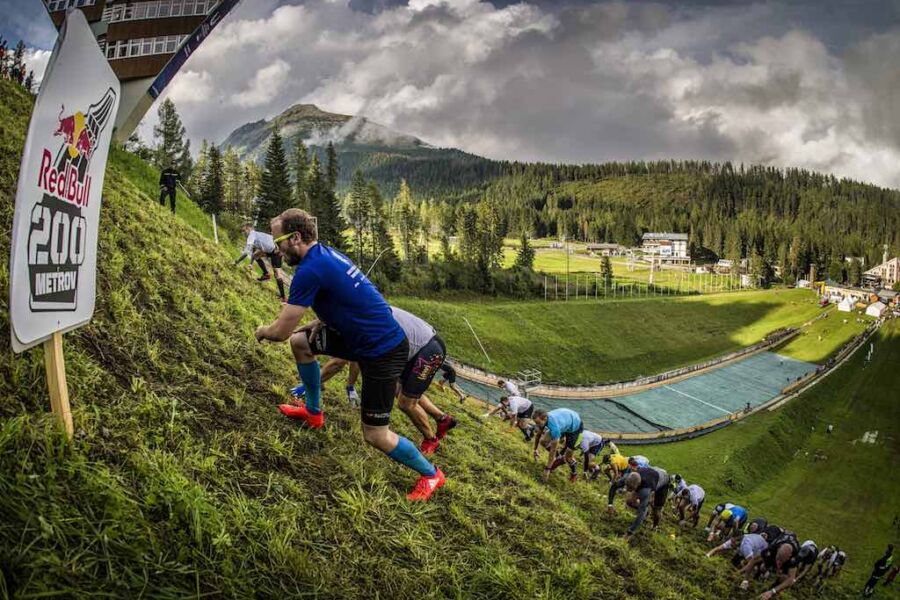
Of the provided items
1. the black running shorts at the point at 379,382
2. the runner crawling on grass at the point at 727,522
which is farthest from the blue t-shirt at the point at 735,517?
the black running shorts at the point at 379,382

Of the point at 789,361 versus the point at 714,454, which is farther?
the point at 789,361

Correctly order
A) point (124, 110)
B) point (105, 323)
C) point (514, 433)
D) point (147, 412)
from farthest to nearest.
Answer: point (124, 110), point (514, 433), point (105, 323), point (147, 412)

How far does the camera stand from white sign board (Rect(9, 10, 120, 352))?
2537 millimetres

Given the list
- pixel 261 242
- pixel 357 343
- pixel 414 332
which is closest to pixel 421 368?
pixel 414 332

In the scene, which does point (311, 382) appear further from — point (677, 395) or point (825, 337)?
point (825, 337)

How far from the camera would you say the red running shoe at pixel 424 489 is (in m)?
4.69

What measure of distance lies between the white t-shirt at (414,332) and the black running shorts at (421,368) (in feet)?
0.16

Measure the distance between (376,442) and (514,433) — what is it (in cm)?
1026

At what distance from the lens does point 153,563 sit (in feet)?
9.12

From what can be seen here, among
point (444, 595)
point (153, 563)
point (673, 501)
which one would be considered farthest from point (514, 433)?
point (153, 563)

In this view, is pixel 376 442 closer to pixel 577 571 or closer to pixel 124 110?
pixel 577 571

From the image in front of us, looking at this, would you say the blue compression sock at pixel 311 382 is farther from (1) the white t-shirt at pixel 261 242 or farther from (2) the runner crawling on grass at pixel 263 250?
(1) the white t-shirt at pixel 261 242

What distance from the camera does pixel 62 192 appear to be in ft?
9.55

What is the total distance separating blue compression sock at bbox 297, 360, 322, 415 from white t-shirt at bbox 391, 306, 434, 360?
0.99 meters
